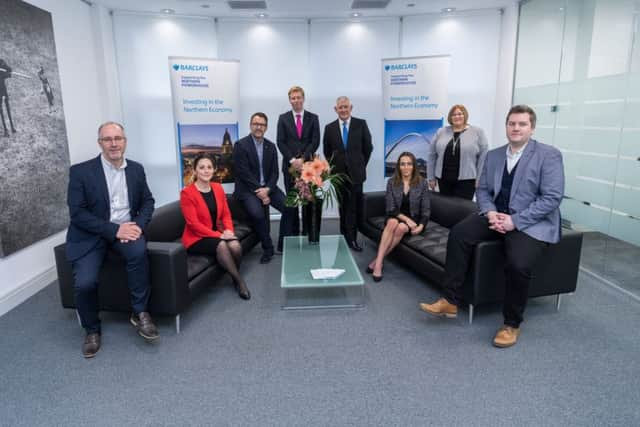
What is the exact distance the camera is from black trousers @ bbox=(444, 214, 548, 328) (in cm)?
283

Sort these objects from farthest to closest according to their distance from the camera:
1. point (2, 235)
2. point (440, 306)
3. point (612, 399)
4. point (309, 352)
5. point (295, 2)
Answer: point (295, 2), point (2, 235), point (440, 306), point (309, 352), point (612, 399)

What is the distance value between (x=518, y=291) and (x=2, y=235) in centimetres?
407

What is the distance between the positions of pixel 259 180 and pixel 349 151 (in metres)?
1.10

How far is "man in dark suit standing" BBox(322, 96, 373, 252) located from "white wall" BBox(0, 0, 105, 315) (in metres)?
2.88

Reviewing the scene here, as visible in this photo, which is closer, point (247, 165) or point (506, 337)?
point (506, 337)

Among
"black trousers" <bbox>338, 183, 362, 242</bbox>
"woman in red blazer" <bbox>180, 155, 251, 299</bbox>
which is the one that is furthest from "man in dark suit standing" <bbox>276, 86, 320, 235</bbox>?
"woman in red blazer" <bbox>180, 155, 251, 299</bbox>

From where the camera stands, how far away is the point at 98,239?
9.50 feet

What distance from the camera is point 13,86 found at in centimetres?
364

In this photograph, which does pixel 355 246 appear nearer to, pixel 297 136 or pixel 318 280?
pixel 297 136

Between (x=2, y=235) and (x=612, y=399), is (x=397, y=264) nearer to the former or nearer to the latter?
(x=612, y=399)

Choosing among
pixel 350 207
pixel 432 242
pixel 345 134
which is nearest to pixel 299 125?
pixel 345 134

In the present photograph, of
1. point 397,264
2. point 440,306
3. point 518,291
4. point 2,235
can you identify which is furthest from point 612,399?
point 2,235

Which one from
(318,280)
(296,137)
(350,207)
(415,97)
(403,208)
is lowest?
(318,280)

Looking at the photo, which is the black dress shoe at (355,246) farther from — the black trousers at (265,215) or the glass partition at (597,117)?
the glass partition at (597,117)
